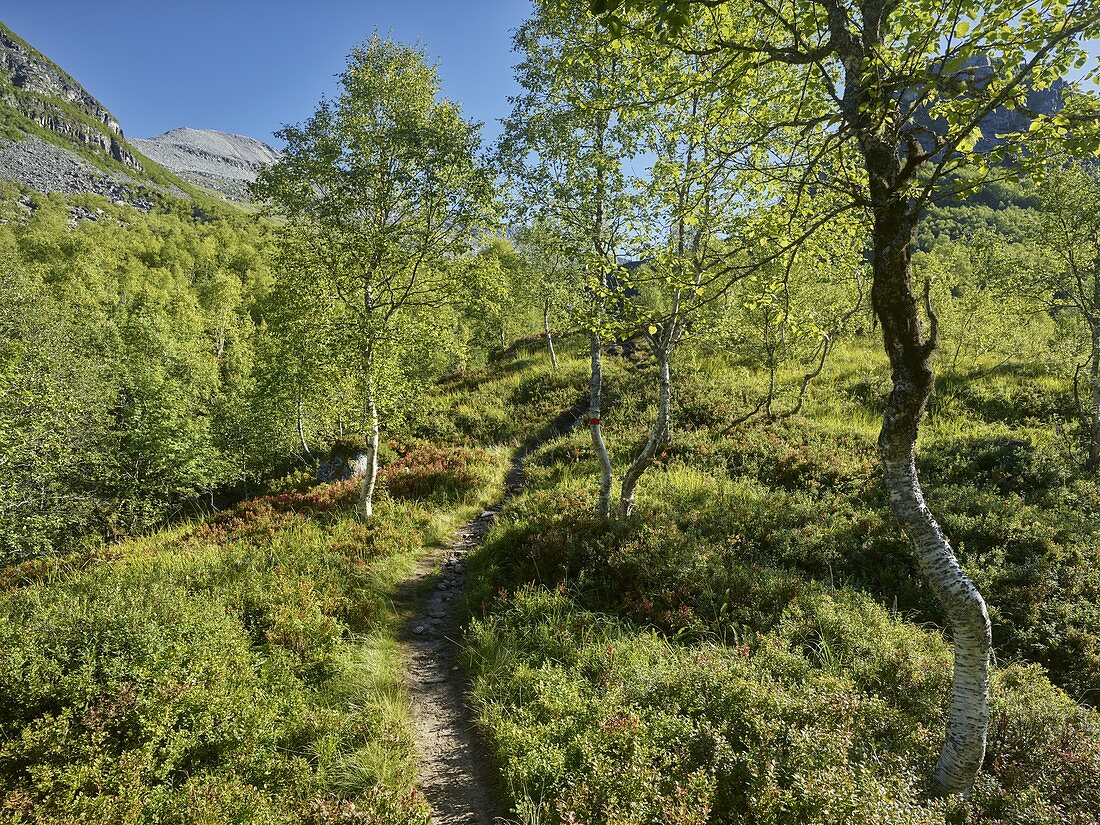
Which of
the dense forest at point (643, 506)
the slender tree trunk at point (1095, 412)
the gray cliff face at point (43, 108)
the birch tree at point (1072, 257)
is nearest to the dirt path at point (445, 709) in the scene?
the dense forest at point (643, 506)

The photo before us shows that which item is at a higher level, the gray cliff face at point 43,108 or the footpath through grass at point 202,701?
the gray cliff face at point 43,108

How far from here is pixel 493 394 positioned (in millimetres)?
27219

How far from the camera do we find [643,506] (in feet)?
39.2

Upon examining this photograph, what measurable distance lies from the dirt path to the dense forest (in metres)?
0.06

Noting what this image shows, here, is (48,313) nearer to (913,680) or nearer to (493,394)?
(493,394)

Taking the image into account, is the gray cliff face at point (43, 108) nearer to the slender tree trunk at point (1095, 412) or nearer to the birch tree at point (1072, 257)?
the birch tree at point (1072, 257)

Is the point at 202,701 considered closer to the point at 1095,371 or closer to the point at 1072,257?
the point at 1095,371

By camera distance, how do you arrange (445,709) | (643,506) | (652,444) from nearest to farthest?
1. (445,709)
2. (652,444)
3. (643,506)

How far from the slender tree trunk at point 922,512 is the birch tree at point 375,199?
1027 cm

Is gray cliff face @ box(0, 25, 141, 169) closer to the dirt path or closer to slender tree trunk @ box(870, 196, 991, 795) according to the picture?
the dirt path

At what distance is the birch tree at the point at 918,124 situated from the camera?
12.8ft

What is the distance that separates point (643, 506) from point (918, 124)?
9.00 m

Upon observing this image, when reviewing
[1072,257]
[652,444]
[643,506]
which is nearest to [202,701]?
[652,444]

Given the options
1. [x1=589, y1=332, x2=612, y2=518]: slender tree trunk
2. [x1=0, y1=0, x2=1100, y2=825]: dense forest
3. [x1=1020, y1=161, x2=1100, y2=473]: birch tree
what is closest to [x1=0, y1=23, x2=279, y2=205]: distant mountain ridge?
[x1=0, y1=0, x2=1100, y2=825]: dense forest
